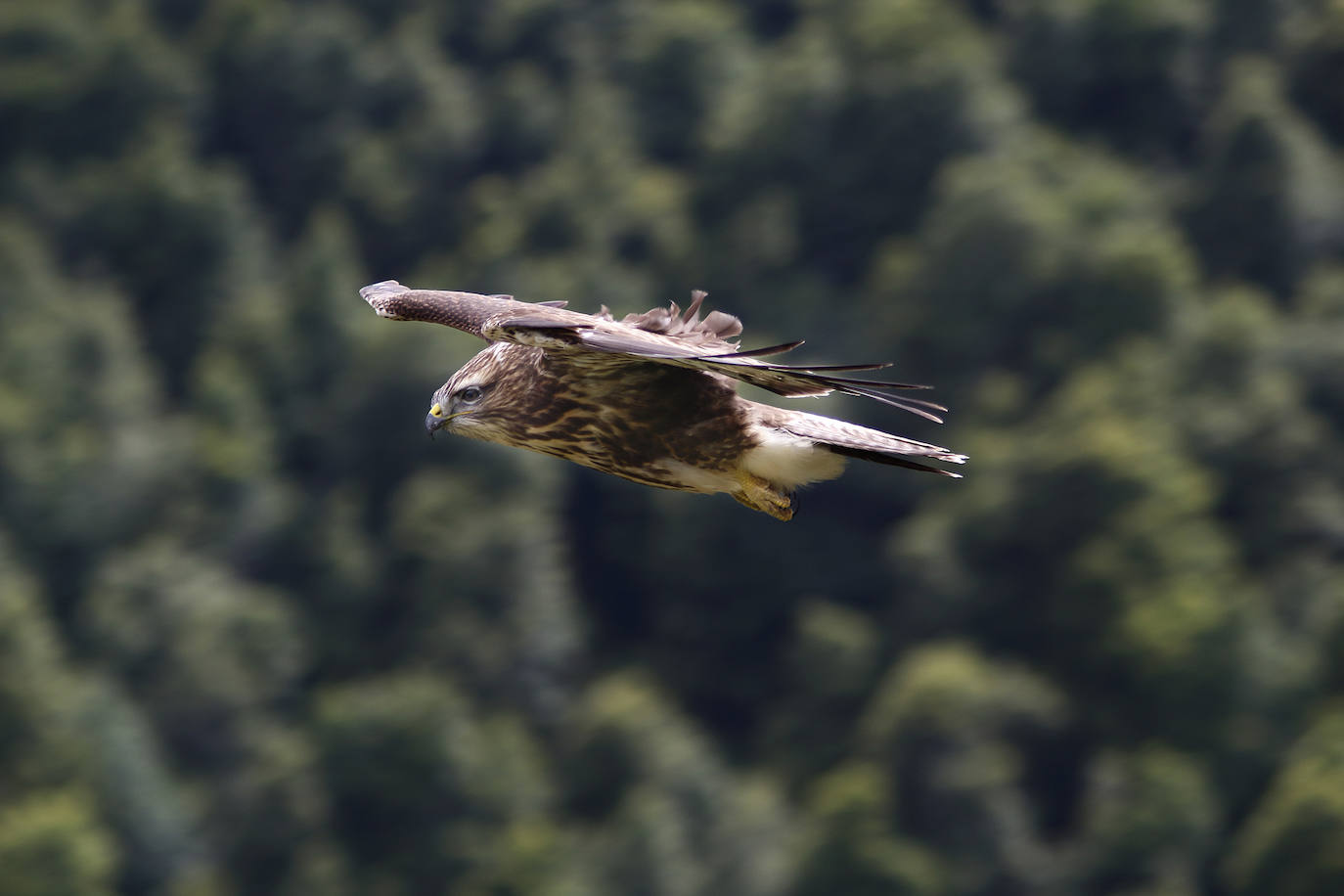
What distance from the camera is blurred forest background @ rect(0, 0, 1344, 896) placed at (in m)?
52.8

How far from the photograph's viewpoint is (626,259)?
74938 mm

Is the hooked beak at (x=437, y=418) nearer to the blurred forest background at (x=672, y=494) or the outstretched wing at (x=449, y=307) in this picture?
the outstretched wing at (x=449, y=307)

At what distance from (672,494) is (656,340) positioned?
5800cm

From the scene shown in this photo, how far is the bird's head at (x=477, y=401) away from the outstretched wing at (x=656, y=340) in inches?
7.2

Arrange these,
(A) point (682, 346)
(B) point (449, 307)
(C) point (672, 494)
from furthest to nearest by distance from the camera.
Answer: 1. (C) point (672, 494)
2. (B) point (449, 307)
3. (A) point (682, 346)

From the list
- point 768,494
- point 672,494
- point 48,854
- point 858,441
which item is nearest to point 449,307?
point 768,494

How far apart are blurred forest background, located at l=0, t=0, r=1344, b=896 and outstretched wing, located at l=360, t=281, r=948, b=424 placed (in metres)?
41.6

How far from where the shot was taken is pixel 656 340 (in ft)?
21.9

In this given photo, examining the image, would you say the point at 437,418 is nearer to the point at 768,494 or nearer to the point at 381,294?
the point at 381,294

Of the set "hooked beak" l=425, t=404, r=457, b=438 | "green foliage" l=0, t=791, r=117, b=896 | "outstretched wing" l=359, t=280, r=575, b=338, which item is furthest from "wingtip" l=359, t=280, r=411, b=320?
"green foliage" l=0, t=791, r=117, b=896

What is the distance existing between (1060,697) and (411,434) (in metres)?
23.8

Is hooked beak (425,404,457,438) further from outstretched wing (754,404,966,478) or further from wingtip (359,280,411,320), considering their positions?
outstretched wing (754,404,966,478)

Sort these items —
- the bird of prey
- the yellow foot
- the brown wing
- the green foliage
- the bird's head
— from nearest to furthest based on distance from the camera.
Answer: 1. the brown wing
2. the bird of prey
3. the yellow foot
4. the bird's head
5. the green foliage

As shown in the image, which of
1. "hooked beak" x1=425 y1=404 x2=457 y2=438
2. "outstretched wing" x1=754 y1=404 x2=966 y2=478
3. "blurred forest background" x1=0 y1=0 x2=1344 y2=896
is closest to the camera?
"outstretched wing" x1=754 y1=404 x2=966 y2=478
